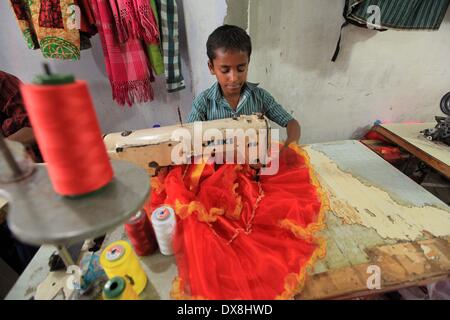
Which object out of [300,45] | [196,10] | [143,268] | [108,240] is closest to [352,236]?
[143,268]

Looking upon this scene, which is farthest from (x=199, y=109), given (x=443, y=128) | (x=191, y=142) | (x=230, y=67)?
(x=443, y=128)

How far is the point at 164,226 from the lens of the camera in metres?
0.71

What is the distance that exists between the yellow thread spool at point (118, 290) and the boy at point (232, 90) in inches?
33.6

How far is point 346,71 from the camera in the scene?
159cm

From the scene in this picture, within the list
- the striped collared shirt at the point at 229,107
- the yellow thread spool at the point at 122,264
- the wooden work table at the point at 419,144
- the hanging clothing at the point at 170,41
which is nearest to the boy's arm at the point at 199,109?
the striped collared shirt at the point at 229,107

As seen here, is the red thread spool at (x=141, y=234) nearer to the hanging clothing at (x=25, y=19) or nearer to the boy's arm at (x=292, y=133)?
the boy's arm at (x=292, y=133)

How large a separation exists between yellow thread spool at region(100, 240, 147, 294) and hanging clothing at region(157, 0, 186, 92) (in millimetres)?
1070

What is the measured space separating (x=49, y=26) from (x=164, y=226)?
1235 mm

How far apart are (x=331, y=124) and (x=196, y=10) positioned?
50.3 inches

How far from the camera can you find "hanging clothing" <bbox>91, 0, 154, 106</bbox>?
1223mm

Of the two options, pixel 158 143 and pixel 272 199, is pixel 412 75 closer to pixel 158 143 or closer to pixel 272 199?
pixel 272 199

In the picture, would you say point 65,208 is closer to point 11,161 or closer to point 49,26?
point 11,161

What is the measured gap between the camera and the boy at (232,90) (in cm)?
104

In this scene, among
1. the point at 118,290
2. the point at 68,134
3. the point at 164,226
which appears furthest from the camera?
A: the point at 164,226
